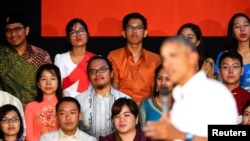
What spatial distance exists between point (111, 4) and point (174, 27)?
0.61 meters

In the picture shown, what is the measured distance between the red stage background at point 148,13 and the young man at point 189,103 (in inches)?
116

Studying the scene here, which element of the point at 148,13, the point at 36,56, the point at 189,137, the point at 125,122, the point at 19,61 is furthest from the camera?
the point at 148,13

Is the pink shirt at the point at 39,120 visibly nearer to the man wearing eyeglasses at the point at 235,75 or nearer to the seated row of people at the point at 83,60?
the seated row of people at the point at 83,60

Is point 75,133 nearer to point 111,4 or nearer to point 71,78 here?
point 71,78

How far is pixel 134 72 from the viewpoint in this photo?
5297 mm

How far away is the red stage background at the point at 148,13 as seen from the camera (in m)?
5.79

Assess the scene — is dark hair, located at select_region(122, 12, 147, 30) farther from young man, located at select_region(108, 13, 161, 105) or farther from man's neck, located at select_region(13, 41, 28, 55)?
man's neck, located at select_region(13, 41, 28, 55)

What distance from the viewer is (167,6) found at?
584 centimetres

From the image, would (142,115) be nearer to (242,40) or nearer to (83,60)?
(83,60)

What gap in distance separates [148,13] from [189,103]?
311cm

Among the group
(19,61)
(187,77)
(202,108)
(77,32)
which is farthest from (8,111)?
(202,108)

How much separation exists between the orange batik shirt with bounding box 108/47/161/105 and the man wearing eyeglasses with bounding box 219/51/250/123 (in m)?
0.63

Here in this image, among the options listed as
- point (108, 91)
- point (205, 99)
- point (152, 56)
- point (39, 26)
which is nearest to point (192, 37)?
point (152, 56)

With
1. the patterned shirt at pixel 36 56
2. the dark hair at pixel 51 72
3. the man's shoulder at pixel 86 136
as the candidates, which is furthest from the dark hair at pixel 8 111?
the patterned shirt at pixel 36 56
